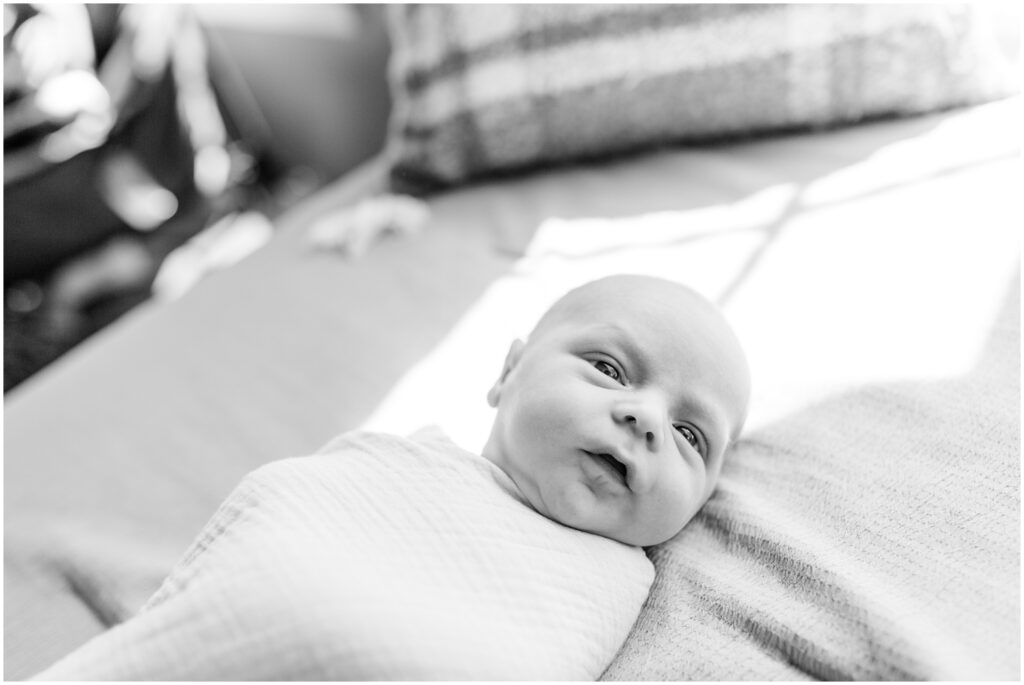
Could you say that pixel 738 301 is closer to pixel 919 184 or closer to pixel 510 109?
pixel 919 184

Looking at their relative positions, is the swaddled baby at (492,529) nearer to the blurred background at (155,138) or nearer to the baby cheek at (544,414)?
the baby cheek at (544,414)

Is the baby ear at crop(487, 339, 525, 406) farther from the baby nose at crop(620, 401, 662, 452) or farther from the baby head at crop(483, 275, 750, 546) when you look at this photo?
the baby nose at crop(620, 401, 662, 452)

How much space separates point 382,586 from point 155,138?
5.86ft

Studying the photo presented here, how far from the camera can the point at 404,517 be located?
0.71 meters

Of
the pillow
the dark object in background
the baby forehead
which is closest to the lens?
the baby forehead

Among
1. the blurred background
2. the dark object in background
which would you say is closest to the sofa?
the blurred background

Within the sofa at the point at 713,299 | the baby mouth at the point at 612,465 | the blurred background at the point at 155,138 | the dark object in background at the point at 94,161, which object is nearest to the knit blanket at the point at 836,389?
the sofa at the point at 713,299

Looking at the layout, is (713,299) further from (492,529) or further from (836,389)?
(492,529)

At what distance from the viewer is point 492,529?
72 cm

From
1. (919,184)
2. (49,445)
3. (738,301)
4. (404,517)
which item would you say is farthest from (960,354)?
(49,445)

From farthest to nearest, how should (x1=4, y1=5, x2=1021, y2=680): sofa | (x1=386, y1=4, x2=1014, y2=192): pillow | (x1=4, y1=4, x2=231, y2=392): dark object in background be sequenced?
(x1=4, y1=4, x2=231, y2=392): dark object in background → (x1=386, y1=4, x2=1014, y2=192): pillow → (x1=4, y1=5, x2=1021, y2=680): sofa

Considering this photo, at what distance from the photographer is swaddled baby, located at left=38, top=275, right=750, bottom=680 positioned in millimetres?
589

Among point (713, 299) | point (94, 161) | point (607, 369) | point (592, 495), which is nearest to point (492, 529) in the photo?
point (592, 495)

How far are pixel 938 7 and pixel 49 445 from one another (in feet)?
5.02
